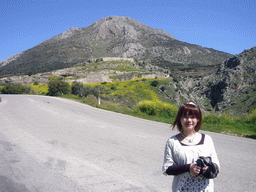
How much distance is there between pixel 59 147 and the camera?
5.40 metres

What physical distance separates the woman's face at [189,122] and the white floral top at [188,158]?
163mm

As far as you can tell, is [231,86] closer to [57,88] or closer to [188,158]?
[57,88]

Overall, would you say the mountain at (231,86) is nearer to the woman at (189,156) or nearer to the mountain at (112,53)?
the woman at (189,156)

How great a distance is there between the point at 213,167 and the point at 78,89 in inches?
A: 1429

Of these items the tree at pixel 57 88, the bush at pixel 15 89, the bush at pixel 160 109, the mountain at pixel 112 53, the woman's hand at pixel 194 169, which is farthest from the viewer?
the mountain at pixel 112 53

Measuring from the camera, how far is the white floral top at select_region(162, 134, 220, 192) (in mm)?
1896

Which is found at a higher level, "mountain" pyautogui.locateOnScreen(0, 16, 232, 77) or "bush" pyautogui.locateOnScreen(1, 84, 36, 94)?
"mountain" pyautogui.locateOnScreen(0, 16, 232, 77)

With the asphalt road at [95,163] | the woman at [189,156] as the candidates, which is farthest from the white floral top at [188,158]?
the asphalt road at [95,163]

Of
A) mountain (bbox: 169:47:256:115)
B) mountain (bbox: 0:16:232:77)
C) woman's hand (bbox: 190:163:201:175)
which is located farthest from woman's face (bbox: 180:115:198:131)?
mountain (bbox: 0:16:232:77)

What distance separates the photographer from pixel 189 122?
204 cm

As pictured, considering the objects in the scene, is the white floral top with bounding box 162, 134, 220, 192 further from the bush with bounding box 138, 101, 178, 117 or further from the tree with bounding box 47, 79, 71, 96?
the tree with bounding box 47, 79, 71, 96

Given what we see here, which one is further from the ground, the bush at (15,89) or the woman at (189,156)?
the woman at (189,156)

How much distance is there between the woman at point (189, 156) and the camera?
183 cm

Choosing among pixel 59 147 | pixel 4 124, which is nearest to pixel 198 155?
pixel 59 147
